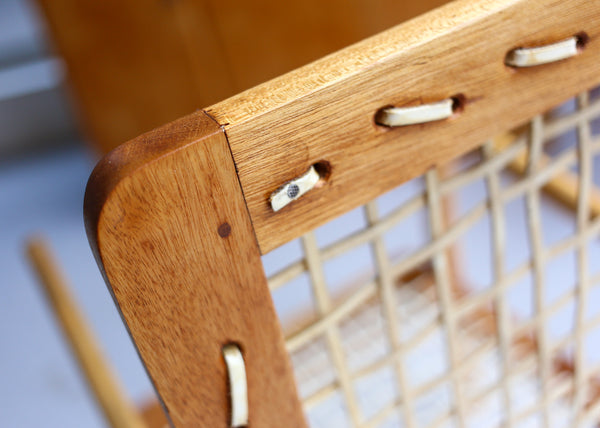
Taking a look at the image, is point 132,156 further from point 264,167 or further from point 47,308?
point 47,308

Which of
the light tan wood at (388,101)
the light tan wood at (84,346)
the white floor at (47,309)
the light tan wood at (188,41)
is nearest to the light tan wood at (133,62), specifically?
the light tan wood at (188,41)

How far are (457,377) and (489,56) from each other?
0.67 ft

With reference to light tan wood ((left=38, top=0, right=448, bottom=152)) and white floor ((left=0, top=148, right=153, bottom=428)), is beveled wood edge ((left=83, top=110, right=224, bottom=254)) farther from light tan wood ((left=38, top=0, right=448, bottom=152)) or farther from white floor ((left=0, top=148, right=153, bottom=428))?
light tan wood ((left=38, top=0, right=448, bottom=152))

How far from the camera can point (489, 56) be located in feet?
0.80

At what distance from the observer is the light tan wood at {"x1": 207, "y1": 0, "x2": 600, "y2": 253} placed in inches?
8.5

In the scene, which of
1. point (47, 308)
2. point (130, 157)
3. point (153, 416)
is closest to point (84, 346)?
point (153, 416)

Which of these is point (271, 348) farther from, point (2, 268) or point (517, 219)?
point (2, 268)

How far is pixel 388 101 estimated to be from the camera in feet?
0.76

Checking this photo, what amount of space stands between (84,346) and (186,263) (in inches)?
17.7

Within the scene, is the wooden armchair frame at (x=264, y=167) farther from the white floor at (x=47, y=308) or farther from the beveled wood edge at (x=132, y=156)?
the white floor at (x=47, y=308)

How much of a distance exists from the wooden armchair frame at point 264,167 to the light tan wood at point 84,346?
1.03 feet

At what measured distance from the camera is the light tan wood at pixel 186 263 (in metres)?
0.20

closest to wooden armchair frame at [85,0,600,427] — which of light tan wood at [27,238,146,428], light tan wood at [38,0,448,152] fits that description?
light tan wood at [27,238,146,428]

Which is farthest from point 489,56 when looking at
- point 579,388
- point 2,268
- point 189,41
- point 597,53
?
point 2,268
